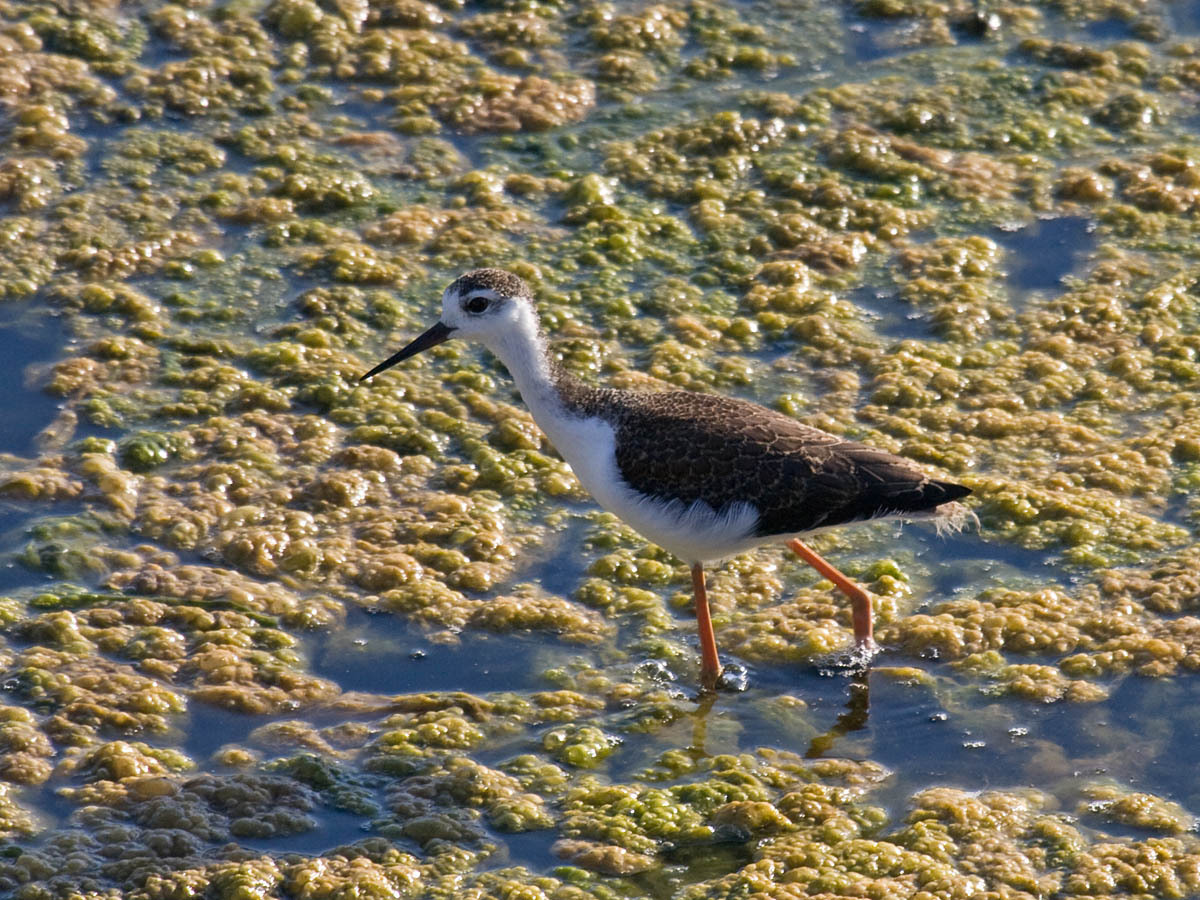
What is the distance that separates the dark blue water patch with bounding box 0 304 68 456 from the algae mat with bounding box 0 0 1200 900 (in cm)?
2

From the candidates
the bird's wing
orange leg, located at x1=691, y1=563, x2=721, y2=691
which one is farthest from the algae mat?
the bird's wing

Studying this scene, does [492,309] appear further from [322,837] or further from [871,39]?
[871,39]

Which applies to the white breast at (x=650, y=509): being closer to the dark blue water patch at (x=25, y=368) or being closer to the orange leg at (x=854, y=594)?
the orange leg at (x=854, y=594)

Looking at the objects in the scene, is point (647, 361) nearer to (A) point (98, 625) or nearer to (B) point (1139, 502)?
(B) point (1139, 502)

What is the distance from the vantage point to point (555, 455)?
779 centimetres

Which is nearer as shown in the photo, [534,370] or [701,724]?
[701,724]

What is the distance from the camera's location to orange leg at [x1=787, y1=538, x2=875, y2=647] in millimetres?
6621

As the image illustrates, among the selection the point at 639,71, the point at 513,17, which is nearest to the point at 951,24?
the point at 639,71

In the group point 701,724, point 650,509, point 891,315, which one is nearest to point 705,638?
point 701,724

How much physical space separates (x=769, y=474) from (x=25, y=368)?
12.4 ft

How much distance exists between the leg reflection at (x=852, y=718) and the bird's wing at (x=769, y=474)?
0.71 m

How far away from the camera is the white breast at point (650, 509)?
20.7ft

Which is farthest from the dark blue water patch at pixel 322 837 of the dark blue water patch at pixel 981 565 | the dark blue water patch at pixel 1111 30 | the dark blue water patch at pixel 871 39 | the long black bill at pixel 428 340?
the dark blue water patch at pixel 1111 30

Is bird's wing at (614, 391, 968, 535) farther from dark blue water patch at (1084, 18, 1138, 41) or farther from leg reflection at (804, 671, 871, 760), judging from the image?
dark blue water patch at (1084, 18, 1138, 41)
